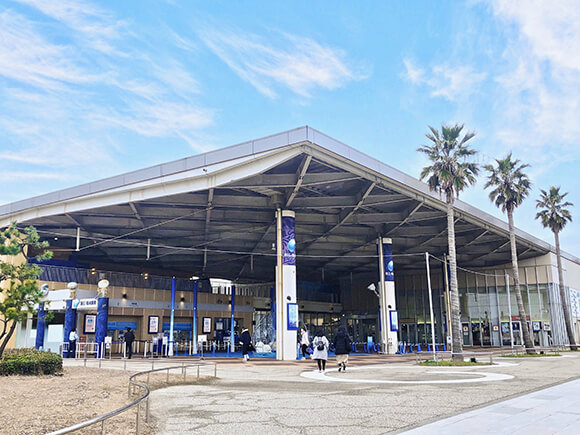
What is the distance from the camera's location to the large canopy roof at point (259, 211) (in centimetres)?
2233

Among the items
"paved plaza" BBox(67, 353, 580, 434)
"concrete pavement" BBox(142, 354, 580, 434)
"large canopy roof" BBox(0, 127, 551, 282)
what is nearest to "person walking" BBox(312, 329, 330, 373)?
"concrete pavement" BBox(142, 354, 580, 434)

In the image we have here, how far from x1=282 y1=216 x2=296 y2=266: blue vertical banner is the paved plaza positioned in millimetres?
11752

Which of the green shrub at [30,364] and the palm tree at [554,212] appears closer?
the green shrub at [30,364]

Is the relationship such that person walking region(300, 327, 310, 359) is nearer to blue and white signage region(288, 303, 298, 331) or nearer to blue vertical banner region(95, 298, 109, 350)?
blue and white signage region(288, 303, 298, 331)

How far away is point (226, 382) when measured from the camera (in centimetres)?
1450

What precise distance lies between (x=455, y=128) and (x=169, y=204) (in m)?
15.8

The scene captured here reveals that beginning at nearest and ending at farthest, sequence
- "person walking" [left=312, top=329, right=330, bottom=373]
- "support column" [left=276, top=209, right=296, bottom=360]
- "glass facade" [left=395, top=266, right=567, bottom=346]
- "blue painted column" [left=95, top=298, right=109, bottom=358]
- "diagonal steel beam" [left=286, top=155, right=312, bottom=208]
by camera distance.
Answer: "person walking" [left=312, top=329, right=330, bottom=373]
"diagonal steel beam" [left=286, top=155, right=312, bottom=208]
"support column" [left=276, top=209, right=296, bottom=360]
"blue painted column" [left=95, top=298, right=109, bottom=358]
"glass facade" [left=395, top=266, right=567, bottom=346]

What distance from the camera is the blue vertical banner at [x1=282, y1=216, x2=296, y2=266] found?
25956 millimetres

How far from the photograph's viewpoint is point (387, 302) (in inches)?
1316

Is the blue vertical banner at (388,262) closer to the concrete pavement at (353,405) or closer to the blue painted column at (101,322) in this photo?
the blue painted column at (101,322)

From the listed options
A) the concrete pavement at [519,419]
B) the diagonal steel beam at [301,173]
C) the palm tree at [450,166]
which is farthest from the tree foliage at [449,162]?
the concrete pavement at [519,419]

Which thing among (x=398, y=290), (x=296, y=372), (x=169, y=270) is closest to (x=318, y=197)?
(x=296, y=372)

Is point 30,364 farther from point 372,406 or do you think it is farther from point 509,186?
point 509,186

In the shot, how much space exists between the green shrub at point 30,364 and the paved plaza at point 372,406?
14.5 feet
